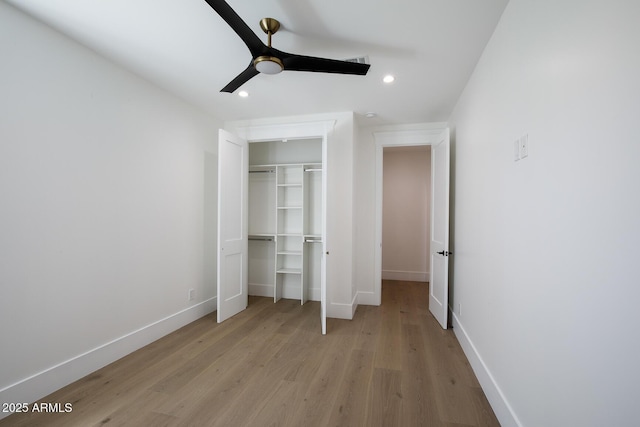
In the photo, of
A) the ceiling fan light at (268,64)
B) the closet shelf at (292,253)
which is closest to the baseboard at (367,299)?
the closet shelf at (292,253)

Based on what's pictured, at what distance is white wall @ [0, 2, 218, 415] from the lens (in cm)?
176

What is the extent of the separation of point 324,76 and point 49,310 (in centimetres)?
285

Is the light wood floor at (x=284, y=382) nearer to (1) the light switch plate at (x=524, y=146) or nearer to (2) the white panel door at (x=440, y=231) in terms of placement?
(2) the white panel door at (x=440, y=231)

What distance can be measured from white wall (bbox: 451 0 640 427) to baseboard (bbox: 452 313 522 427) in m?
0.02

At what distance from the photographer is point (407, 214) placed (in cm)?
551

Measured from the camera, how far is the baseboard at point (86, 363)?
177 centimetres

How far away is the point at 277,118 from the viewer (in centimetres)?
367

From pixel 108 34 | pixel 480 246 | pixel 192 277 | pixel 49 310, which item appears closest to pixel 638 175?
pixel 480 246

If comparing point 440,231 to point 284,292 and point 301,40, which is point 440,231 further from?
point 301,40

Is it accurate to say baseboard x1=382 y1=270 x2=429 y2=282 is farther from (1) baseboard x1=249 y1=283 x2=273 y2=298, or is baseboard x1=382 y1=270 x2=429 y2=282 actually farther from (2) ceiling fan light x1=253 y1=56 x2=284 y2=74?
(2) ceiling fan light x1=253 y1=56 x2=284 y2=74

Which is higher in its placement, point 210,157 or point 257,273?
point 210,157

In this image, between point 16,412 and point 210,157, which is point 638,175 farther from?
point 210,157

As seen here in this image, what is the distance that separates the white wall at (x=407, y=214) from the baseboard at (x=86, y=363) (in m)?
3.92

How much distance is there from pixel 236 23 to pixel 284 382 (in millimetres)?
2426
